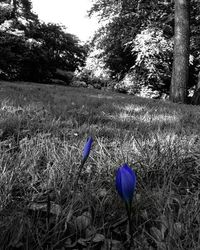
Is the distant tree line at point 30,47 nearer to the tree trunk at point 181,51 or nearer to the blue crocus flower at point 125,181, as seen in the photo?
the tree trunk at point 181,51

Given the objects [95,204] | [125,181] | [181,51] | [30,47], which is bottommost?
[95,204]

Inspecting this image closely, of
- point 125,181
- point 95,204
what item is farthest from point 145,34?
point 125,181

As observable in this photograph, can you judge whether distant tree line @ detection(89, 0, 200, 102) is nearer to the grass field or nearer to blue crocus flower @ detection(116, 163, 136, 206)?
the grass field

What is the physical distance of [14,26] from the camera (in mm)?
14016

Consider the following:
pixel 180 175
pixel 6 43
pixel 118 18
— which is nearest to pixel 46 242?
pixel 180 175

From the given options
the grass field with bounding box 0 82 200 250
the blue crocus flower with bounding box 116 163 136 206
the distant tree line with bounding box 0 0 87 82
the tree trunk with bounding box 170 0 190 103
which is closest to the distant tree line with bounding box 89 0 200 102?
the tree trunk with bounding box 170 0 190 103

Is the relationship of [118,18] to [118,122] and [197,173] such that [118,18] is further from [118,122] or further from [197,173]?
[197,173]

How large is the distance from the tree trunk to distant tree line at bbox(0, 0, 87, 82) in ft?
24.1

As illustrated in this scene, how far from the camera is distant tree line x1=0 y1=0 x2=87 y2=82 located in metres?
12.8

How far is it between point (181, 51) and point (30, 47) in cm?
858

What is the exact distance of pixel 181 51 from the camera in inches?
320

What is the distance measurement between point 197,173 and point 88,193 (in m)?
0.68

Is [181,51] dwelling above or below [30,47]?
below

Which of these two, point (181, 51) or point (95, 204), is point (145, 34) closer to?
point (181, 51)
